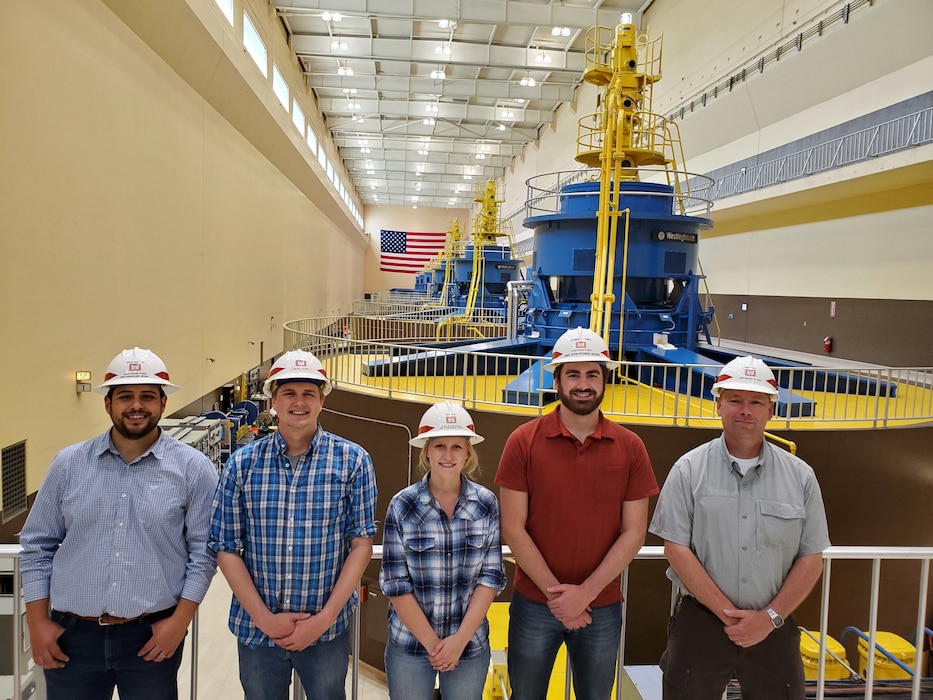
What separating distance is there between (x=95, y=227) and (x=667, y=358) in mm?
9206

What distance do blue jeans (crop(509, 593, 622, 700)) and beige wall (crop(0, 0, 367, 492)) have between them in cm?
719

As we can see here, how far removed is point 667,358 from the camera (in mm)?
10656

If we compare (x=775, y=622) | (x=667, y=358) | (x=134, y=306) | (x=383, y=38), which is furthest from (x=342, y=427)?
(x=383, y=38)

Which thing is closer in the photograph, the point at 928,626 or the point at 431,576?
the point at 431,576

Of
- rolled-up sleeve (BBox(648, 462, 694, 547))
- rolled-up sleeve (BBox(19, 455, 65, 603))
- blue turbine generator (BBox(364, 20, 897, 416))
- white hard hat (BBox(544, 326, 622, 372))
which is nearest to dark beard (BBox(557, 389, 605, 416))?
white hard hat (BBox(544, 326, 622, 372))

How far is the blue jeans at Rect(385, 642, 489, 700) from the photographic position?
8.56 ft

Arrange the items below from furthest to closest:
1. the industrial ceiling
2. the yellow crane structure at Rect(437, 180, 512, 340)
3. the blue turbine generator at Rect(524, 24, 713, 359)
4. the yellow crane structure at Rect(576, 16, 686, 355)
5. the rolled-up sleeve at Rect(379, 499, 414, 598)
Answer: the yellow crane structure at Rect(437, 180, 512, 340), the industrial ceiling, the blue turbine generator at Rect(524, 24, 713, 359), the yellow crane structure at Rect(576, 16, 686, 355), the rolled-up sleeve at Rect(379, 499, 414, 598)

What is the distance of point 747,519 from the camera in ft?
8.98

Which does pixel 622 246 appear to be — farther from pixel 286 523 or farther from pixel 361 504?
pixel 286 523

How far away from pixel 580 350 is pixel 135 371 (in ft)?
6.40

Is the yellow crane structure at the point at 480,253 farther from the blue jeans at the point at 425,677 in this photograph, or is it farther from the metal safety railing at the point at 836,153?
the blue jeans at the point at 425,677

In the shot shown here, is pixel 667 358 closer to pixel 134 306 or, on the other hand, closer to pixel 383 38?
pixel 134 306

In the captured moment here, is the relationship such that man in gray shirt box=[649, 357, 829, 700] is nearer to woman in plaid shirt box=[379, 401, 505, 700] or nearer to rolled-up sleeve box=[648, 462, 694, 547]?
rolled-up sleeve box=[648, 462, 694, 547]

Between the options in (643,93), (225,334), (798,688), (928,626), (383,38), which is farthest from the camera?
(383,38)
